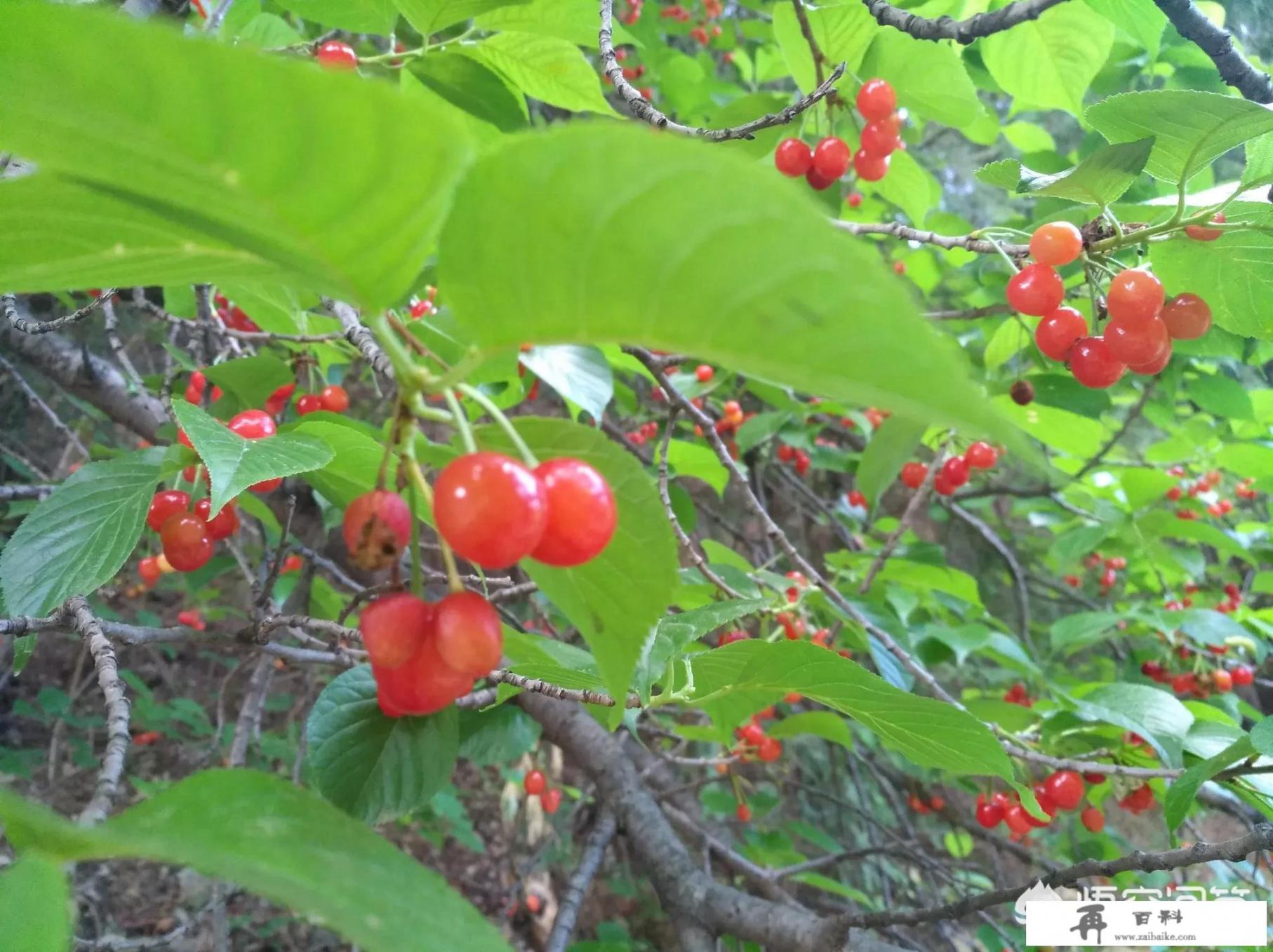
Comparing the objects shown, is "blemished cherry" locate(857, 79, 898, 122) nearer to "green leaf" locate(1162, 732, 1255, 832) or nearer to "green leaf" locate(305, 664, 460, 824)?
"green leaf" locate(1162, 732, 1255, 832)

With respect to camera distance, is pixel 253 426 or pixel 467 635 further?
pixel 253 426

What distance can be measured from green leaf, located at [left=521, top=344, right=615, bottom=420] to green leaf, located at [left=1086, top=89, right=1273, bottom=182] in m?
0.85

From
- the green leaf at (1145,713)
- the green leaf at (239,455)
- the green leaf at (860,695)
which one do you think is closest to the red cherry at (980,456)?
the green leaf at (1145,713)

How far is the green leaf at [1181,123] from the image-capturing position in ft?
3.51

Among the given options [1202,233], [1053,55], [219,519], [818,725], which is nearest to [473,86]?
[219,519]

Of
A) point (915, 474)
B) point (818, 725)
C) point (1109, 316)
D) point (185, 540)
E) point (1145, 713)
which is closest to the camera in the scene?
point (185, 540)

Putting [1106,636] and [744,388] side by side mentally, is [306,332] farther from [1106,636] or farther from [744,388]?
[1106,636]

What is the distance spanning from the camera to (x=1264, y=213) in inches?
48.2

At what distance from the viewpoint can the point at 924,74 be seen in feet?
6.16

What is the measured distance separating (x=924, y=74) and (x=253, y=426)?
1.76 m

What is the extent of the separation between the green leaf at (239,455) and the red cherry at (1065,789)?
1825 mm

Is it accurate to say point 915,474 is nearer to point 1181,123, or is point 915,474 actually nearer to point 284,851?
point 1181,123

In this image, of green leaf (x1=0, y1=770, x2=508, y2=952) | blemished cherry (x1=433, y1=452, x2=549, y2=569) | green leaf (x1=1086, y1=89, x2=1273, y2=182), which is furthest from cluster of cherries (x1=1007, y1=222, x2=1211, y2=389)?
green leaf (x1=0, y1=770, x2=508, y2=952)

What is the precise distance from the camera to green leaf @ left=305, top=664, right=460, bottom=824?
810 mm
